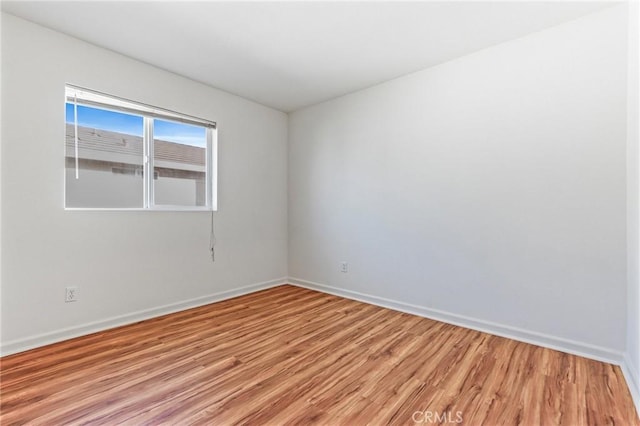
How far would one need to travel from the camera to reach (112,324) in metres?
2.49

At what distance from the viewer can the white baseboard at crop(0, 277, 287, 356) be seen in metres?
2.05

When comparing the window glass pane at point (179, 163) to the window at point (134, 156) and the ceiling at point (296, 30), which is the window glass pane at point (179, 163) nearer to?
the window at point (134, 156)

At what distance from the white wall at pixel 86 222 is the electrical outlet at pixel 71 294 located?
27 mm

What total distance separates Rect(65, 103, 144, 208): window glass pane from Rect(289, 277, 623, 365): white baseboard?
253cm

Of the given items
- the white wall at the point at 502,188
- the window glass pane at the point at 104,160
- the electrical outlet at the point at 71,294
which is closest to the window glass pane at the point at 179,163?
the window glass pane at the point at 104,160

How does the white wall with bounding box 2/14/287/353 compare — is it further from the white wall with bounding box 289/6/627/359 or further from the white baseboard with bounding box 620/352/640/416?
the white baseboard with bounding box 620/352/640/416

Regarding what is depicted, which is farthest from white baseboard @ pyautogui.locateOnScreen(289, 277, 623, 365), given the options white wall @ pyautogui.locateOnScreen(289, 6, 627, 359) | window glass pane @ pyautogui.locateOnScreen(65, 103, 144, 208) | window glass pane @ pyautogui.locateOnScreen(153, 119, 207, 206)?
window glass pane @ pyautogui.locateOnScreen(65, 103, 144, 208)

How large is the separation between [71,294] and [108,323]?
0.38 meters

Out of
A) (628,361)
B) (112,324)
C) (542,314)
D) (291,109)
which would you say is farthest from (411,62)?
(112,324)

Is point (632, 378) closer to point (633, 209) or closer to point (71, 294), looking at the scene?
point (633, 209)

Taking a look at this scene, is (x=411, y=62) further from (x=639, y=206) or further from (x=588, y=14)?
(x=639, y=206)

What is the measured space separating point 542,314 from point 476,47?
7.26 ft

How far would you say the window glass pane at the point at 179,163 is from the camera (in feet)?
9.57

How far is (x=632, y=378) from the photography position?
1.67 meters
